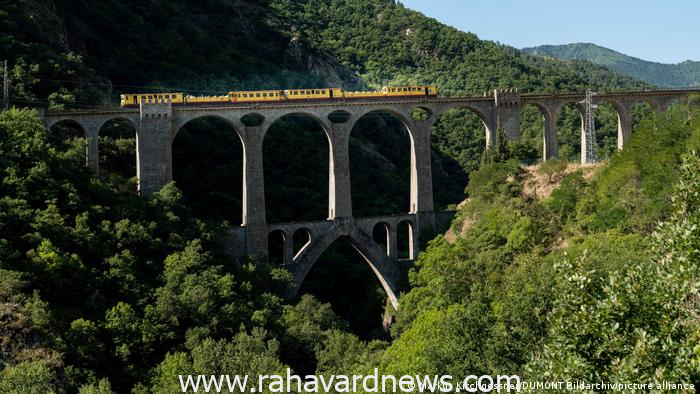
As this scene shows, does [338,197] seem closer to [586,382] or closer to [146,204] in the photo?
[146,204]

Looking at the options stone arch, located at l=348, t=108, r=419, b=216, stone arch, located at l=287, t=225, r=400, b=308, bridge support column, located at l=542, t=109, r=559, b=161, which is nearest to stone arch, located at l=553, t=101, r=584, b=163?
stone arch, located at l=348, t=108, r=419, b=216

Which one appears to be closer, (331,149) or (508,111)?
(331,149)

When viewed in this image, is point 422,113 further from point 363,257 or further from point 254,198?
point 254,198

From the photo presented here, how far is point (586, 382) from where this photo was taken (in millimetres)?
19297

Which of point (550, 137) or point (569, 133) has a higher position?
point (569, 133)

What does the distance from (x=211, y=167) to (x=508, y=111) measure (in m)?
21.2

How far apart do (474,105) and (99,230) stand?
2809cm

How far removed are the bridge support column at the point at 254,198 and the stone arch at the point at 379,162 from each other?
32.0 feet

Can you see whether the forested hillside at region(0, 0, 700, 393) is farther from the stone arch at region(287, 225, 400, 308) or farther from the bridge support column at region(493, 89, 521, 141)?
the bridge support column at region(493, 89, 521, 141)

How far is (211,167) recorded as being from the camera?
6806 centimetres

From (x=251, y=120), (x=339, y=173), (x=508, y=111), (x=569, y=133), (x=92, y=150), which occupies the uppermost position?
(x=251, y=120)

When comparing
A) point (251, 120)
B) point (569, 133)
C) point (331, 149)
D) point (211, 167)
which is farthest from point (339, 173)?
point (569, 133)

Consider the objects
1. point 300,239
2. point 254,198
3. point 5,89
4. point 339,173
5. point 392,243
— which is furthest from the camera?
point 300,239

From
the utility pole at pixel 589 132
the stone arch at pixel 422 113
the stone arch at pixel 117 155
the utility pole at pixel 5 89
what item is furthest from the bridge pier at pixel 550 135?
the utility pole at pixel 5 89
